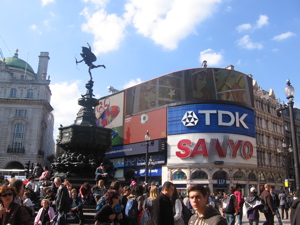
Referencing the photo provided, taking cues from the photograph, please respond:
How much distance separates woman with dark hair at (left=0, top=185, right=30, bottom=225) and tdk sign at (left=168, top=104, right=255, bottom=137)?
1763 inches

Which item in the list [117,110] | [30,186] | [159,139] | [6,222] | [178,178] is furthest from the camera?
[117,110]

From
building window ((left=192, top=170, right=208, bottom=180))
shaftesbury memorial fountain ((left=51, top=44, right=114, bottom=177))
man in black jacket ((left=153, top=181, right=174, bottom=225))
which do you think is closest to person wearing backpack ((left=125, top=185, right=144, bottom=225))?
man in black jacket ((left=153, top=181, right=174, bottom=225))

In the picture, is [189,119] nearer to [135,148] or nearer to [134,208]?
[135,148]

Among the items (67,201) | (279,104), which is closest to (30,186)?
(67,201)

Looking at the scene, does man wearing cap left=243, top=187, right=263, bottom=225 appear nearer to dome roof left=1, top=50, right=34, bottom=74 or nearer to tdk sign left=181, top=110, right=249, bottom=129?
tdk sign left=181, top=110, right=249, bottom=129

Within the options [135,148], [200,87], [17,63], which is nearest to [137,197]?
[200,87]

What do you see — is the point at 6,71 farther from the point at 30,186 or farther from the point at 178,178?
the point at 30,186

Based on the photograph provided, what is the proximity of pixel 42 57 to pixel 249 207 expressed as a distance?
61.2 meters

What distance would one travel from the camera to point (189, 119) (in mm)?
49000

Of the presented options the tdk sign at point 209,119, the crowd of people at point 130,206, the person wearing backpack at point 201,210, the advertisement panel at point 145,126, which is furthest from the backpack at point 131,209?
the advertisement panel at point 145,126

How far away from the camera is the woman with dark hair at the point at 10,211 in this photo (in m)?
4.10

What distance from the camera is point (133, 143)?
56.0 metres

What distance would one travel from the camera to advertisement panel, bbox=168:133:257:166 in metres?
46.9

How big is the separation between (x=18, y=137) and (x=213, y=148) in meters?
35.9
